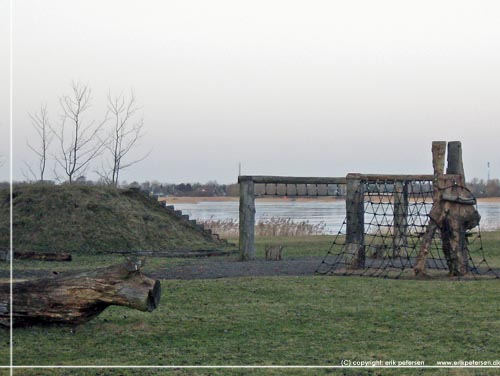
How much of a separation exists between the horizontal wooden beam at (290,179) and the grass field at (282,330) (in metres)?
6.91

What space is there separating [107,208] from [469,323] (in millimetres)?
18355

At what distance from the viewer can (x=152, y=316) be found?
11.2m

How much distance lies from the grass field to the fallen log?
20 cm

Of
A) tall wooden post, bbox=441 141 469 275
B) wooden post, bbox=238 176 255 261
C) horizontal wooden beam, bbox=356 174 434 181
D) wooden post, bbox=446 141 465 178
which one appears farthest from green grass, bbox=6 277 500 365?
wooden post, bbox=238 176 255 261

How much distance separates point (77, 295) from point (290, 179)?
12011 mm

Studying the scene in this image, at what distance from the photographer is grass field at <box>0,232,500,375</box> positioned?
874 centimetres

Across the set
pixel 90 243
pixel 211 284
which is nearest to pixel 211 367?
pixel 211 284

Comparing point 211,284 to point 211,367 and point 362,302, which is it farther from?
point 211,367

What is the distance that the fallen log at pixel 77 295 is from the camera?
984 centimetres

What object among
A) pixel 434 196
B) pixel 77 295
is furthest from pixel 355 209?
pixel 77 295

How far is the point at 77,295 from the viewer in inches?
394

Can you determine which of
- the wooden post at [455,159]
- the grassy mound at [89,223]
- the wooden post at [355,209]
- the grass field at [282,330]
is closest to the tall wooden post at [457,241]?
the wooden post at [455,159]

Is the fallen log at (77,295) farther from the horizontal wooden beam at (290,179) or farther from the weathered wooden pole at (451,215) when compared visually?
the horizontal wooden beam at (290,179)

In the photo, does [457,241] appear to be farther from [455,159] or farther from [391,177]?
[391,177]
